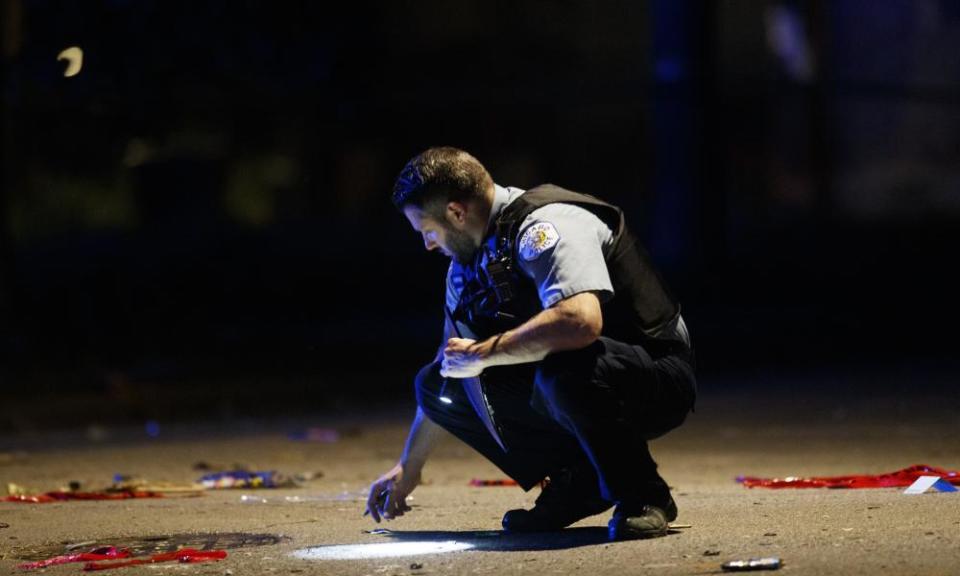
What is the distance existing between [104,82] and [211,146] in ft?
36.3

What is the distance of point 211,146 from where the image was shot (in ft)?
90.2

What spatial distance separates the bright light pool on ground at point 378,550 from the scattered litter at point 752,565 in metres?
1.00

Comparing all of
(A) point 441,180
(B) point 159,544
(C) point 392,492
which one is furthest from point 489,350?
(B) point 159,544

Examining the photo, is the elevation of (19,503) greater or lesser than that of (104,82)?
lesser

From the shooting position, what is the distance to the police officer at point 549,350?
5082 millimetres

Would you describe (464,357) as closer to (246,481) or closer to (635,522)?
(635,522)

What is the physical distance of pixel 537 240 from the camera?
509 cm

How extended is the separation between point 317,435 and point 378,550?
17.9 ft

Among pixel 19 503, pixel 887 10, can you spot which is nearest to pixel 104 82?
pixel 19 503

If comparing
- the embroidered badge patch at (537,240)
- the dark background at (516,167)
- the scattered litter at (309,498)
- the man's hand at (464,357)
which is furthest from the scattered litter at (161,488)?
the dark background at (516,167)

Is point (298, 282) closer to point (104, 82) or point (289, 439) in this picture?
point (104, 82)

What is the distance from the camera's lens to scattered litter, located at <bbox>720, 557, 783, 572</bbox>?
4.82 meters

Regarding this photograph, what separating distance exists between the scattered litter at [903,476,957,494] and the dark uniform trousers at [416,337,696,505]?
134 cm

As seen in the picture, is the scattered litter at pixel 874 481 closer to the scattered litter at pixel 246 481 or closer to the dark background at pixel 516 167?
the scattered litter at pixel 246 481
